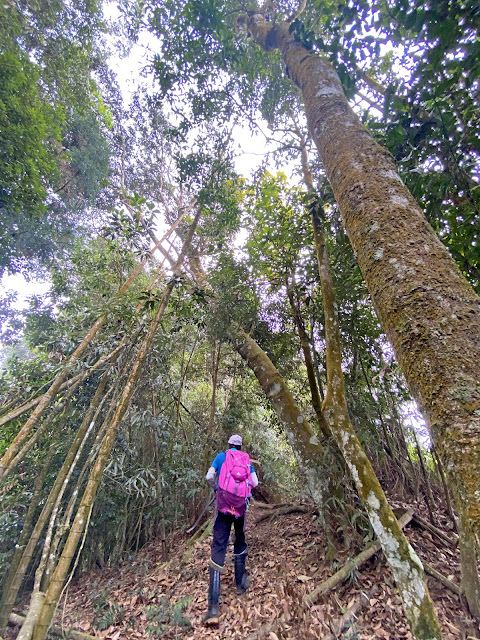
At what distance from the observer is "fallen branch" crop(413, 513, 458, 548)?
152 inches

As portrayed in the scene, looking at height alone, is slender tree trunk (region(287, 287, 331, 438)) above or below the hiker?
above

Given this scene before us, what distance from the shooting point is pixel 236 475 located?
4230mm

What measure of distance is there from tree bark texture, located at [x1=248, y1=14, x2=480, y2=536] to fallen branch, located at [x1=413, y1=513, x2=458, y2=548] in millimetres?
4217

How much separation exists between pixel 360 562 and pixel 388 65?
7.68 m

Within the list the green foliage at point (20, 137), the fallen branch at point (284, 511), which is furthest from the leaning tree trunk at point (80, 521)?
the fallen branch at point (284, 511)

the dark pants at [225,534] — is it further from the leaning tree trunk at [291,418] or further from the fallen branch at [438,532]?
the fallen branch at [438,532]

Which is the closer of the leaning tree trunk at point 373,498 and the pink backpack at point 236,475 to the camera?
the leaning tree trunk at point 373,498

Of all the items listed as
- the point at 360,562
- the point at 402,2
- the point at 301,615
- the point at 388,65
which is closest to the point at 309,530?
the point at 360,562

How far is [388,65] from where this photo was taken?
211 inches

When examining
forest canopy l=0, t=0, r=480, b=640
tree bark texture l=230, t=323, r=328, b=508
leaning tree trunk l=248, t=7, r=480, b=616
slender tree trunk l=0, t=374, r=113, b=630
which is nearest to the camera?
leaning tree trunk l=248, t=7, r=480, b=616

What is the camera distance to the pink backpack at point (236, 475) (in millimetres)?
4164

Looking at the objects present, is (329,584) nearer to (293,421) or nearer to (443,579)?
(443,579)

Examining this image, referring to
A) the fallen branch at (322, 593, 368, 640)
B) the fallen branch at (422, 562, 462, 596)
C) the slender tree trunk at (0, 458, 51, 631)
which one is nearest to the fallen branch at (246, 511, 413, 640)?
the fallen branch at (322, 593, 368, 640)

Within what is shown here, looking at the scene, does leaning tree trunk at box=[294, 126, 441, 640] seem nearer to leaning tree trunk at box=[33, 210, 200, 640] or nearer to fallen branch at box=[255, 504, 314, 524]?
leaning tree trunk at box=[33, 210, 200, 640]
